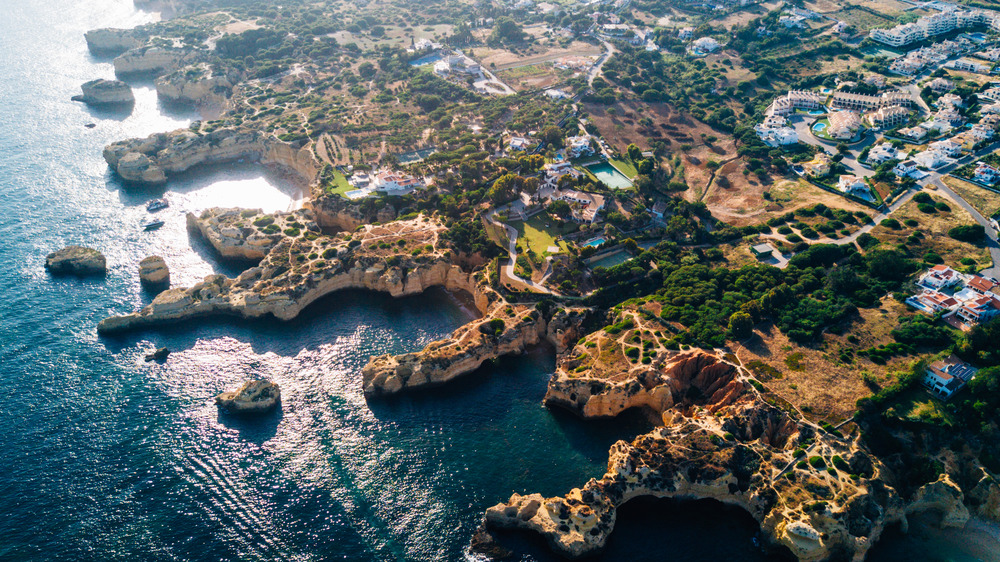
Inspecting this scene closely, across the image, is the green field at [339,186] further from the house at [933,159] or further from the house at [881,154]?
the house at [933,159]

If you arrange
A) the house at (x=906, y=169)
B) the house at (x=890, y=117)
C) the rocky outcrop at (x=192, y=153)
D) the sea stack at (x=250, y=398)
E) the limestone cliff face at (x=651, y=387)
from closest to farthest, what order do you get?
the limestone cliff face at (x=651, y=387) < the sea stack at (x=250, y=398) < the house at (x=906, y=169) < the rocky outcrop at (x=192, y=153) < the house at (x=890, y=117)

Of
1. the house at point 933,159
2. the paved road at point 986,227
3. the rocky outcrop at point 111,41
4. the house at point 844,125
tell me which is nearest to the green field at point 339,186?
the house at point 844,125

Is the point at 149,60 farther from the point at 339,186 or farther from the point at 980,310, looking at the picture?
the point at 980,310

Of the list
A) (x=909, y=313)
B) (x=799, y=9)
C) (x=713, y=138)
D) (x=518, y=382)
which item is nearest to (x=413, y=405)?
(x=518, y=382)

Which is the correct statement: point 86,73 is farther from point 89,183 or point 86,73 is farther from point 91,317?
point 91,317

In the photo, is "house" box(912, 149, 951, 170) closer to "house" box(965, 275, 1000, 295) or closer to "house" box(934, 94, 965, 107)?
"house" box(934, 94, 965, 107)

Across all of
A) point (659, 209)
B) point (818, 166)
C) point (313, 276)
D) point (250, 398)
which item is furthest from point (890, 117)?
point (250, 398)

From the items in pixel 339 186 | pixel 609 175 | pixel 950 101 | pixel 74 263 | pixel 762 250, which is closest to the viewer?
pixel 762 250
